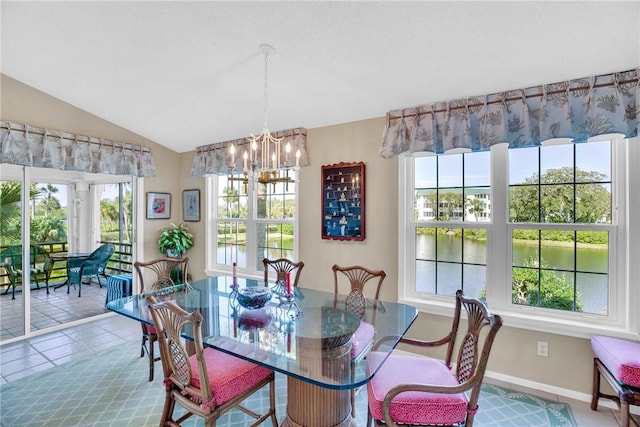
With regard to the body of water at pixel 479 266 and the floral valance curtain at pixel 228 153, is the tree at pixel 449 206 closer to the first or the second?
the body of water at pixel 479 266

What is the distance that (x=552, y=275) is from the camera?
2.56 m

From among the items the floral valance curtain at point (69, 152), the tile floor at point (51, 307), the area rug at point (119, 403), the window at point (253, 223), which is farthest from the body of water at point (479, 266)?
the tile floor at point (51, 307)

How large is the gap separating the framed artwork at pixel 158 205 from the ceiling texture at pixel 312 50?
1.55m

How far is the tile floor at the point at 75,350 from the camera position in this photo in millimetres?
2205

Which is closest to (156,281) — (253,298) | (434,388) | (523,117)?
(253,298)

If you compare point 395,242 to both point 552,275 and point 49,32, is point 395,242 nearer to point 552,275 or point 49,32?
point 552,275

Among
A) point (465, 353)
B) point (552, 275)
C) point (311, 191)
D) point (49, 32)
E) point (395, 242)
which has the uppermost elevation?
point (49, 32)

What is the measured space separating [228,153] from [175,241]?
1498 millimetres

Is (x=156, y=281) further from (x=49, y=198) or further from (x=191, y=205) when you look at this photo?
(x=49, y=198)

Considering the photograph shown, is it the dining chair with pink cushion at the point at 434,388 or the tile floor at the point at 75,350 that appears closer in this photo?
the dining chair with pink cushion at the point at 434,388

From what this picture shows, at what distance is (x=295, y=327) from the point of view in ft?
6.33

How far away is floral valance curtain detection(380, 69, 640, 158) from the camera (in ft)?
6.99

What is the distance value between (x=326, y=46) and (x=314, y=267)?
2290mm

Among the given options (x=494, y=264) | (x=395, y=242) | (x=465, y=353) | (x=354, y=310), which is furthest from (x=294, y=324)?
(x=494, y=264)
